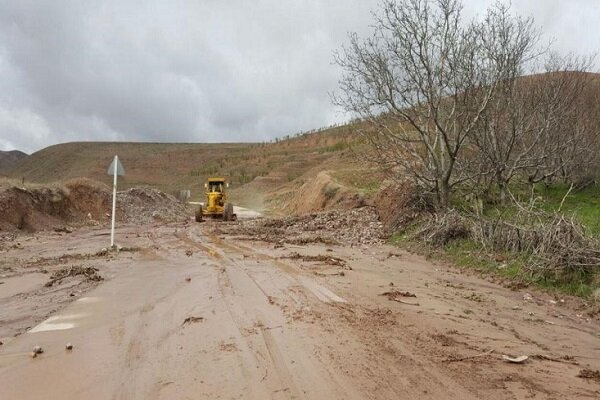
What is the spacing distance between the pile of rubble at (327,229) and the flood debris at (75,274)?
23.9ft

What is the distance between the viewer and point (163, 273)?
10477 millimetres

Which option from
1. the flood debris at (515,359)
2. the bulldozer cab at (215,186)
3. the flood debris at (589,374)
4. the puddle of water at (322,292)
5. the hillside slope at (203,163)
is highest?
the hillside slope at (203,163)

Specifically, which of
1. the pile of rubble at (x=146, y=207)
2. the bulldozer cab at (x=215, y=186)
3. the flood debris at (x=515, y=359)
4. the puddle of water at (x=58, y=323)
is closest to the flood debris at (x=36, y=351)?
the puddle of water at (x=58, y=323)

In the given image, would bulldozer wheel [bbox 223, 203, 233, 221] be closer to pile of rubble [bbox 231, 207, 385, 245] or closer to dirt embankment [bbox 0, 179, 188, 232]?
dirt embankment [bbox 0, 179, 188, 232]

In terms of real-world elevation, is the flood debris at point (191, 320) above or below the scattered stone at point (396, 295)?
below

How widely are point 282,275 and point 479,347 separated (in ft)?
16.2

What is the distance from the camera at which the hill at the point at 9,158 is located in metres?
125

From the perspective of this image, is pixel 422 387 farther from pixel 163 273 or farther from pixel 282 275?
pixel 163 273

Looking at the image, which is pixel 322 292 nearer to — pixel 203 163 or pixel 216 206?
pixel 216 206

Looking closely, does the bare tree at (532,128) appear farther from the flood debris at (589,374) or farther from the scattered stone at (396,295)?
the flood debris at (589,374)

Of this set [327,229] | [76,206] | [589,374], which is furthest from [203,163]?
[589,374]

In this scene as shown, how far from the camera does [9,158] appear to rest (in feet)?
448

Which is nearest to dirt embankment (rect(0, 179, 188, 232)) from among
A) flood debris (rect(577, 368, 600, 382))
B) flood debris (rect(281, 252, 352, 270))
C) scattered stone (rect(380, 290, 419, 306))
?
flood debris (rect(281, 252, 352, 270))

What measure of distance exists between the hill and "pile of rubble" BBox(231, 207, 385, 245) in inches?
4699
